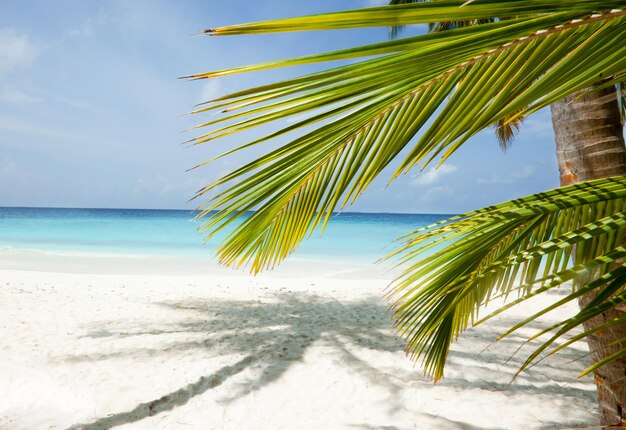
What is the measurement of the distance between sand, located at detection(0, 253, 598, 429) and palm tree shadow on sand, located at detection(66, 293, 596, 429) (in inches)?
0.6

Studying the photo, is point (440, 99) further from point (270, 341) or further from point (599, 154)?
point (270, 341)

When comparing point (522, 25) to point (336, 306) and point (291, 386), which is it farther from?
point (336, 306)

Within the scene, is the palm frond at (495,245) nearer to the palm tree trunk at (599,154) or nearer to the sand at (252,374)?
the palm tree trunk at (599,154)

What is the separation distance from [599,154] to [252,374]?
110 inches

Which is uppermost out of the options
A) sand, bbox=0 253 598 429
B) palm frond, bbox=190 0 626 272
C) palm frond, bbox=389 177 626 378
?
palm frond, bbox=190 0 626 272

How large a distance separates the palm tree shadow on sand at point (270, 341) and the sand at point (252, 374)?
1 cm

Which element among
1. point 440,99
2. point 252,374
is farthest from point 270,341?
point 440,99

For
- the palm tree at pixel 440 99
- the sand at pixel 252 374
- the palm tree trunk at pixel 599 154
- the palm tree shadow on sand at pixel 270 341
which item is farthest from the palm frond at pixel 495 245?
the palm tree shadow on sand at pixel 270 341

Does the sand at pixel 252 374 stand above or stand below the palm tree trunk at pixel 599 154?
below

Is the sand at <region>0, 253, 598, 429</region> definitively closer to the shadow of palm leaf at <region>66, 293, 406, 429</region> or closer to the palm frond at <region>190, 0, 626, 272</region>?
the shadow of palm leaf at <region>66, 293, 406, 429</region>

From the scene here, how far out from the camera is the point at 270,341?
4094 mm

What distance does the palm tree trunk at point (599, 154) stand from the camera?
1787 mm

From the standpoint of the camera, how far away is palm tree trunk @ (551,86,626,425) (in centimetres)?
179

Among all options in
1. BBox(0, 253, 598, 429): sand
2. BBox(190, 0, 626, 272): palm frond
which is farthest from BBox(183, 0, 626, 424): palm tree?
BBox(0, 253, 598, 429): sand
